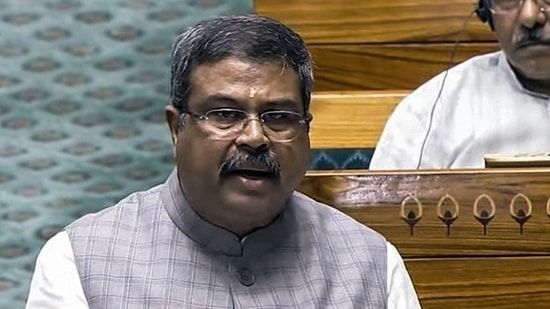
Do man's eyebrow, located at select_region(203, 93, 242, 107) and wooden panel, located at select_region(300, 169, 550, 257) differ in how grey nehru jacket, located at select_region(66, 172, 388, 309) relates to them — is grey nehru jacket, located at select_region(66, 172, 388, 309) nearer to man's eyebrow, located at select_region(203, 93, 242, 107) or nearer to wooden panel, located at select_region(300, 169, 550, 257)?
man's eyebrow, located at select_region(203, 93, 242, 107)

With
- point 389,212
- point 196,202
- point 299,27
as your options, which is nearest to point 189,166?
point 196,202

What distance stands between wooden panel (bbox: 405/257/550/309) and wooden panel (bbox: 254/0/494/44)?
0.86 metres

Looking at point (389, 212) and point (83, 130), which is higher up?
point (389, 212)

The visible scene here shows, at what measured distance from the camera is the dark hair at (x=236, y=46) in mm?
1301

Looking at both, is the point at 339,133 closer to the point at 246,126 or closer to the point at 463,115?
the point at 463,115

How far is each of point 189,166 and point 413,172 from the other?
0.45 m

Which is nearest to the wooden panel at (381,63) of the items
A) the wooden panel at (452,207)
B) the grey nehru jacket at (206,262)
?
the wooden panel at (452,207)

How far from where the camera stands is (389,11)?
245 cm

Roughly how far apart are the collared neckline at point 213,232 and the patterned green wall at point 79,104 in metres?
1.00

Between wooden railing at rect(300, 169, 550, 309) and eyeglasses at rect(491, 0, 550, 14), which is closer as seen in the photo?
wooden railing at rect(300, 169, 550, 309)

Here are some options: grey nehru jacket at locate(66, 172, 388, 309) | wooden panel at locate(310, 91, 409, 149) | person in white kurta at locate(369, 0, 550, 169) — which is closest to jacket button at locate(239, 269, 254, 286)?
grey nehru jacket at locate(66, 172, 388, 309)

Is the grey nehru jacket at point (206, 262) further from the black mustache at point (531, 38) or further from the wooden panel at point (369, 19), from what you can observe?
the wooden panel at point (369, 19)

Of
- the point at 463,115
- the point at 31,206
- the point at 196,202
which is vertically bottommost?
the point at 31,206

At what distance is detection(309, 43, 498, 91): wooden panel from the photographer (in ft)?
7.90
